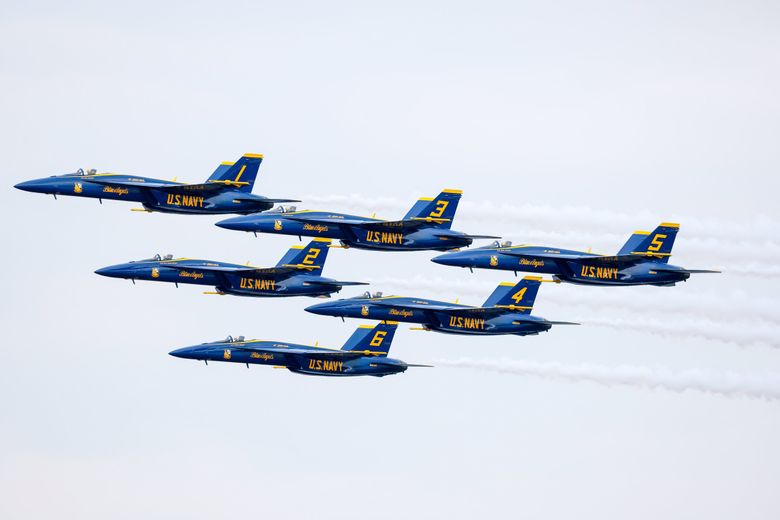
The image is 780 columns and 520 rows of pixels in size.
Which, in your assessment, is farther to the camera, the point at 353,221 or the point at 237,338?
the point at 237,338

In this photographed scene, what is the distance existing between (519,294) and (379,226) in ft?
46.4

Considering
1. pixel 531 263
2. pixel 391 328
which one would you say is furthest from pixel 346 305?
pixel 531 263

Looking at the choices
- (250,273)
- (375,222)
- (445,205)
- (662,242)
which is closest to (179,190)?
(250,273)

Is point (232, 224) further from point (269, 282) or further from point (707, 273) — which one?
point (707, 273)

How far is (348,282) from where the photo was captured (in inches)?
6383

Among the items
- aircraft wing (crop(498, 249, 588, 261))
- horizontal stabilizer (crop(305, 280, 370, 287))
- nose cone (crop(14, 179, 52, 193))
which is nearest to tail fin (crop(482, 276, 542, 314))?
aircraft wing (crop(498, 249, 588, 261))

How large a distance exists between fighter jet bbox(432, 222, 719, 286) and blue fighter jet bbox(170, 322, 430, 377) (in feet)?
37.3

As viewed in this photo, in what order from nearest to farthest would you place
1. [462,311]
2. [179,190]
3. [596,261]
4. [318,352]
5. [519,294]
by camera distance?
1. [179,190]
2. [596,261]
3. [462,311]
4. [519,294]
5. [318,352]

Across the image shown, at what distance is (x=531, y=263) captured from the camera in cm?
16200

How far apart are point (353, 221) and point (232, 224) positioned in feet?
31.5

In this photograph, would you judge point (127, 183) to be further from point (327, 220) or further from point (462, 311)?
point (462, 311)

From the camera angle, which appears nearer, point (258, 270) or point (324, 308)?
point (258, 270)

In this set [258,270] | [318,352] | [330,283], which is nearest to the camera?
[258,270]

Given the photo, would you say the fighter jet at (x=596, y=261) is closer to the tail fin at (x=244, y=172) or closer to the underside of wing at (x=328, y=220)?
the underside of wing at (x=328, y=220)
